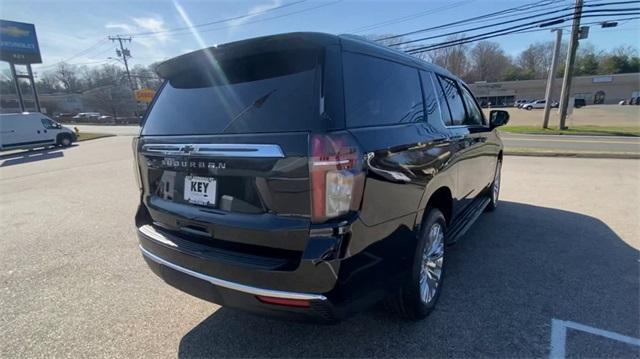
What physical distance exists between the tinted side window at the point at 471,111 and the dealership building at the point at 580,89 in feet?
244

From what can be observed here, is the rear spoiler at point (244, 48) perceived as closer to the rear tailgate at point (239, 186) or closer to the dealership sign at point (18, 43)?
the rear tailgate at point (239, 186)

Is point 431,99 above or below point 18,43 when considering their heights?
below

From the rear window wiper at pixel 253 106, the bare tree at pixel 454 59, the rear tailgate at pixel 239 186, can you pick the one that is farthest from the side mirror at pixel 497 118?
the bare tree at pixel 454 59

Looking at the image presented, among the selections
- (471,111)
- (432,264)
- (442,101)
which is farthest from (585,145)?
(432,264)

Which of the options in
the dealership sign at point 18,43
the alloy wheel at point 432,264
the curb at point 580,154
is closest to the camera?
the alloy wheel at point 432,264

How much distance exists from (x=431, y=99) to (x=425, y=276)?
1.54 metres

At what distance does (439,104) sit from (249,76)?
1909mm

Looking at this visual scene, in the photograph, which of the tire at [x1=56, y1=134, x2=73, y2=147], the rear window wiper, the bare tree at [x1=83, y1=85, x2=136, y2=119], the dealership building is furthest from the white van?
the dealership building

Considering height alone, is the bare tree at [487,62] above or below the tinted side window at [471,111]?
above

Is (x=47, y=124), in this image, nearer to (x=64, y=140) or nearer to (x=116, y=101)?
(x=64, y=140)

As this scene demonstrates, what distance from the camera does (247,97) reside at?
2.02 metres

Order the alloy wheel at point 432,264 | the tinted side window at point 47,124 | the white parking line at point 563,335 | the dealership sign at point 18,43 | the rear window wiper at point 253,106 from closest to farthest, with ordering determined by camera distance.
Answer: the rear window wiper at point 253,106, the white parking line at point 563,335, the alloy wheel at point 432,264, the tinted side window at point 47,124, the dealership sign at point 18,43

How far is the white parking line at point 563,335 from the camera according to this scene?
2.23 m

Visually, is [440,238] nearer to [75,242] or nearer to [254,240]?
[254,240]
